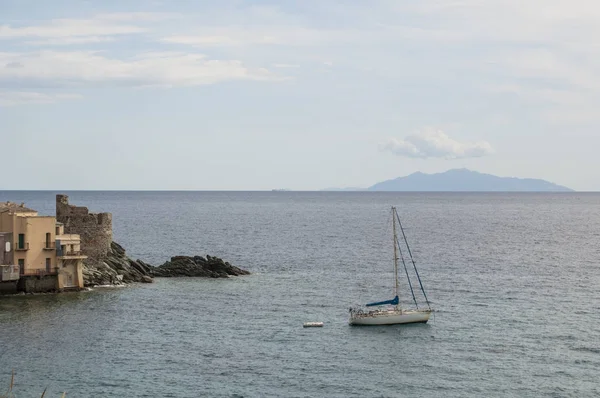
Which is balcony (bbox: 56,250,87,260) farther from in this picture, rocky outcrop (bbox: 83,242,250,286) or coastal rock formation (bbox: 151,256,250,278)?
coastal rock formation (bbox: 151,256,250,278)

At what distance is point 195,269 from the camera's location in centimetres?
9031

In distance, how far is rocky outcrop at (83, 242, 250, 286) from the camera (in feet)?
265

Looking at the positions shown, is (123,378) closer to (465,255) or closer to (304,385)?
(304,385)

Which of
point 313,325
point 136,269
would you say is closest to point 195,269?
point 136,269

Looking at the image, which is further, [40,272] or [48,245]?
[48,245]

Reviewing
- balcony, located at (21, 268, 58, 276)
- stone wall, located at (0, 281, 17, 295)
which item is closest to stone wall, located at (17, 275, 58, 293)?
balcony, located at (21, 268, 58, 276)

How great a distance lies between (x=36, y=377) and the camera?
48.9 metres

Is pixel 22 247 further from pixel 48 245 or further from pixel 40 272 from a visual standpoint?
pixel 40 272

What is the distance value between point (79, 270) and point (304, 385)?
3718 centimetres

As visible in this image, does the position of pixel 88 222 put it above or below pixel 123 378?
above

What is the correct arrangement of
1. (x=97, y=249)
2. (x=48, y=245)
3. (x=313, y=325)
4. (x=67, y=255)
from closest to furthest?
(x=313, y=325)
(x=48, y=245)
(x=67, y=255)
(x=97, y=249)

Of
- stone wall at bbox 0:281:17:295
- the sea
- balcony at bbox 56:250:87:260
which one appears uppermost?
balcony at bbox 56:250:87:260

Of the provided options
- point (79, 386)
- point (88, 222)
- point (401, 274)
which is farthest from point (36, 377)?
point (401, 274)

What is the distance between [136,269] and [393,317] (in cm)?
3231
